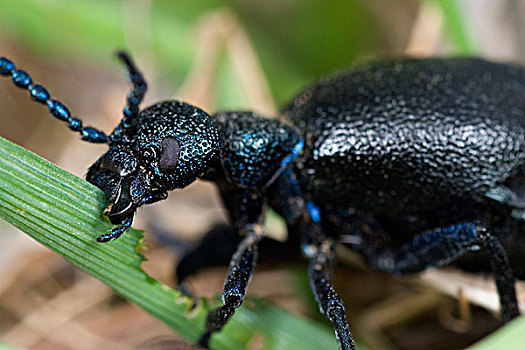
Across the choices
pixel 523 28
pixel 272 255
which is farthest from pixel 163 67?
pixel 523 28

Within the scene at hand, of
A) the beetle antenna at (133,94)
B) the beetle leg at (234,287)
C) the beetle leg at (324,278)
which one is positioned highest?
the beetle antenna at (133,94)

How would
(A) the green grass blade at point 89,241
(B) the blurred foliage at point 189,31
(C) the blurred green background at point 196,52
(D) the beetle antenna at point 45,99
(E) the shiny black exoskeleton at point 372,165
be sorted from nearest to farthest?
(A) the green grass blade at point 89,241
(D) the beetle antenna at point 45,99
(E) the shiny black exoskeleton at point 372,165
(C) the blurred green background at point 196,52
(B) the blurred foliage at point 189,31

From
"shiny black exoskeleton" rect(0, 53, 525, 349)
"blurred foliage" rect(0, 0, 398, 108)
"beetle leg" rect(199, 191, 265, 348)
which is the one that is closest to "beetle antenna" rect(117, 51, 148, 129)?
"shiny black exoskeleton" rect(0, 53, 525, 349)

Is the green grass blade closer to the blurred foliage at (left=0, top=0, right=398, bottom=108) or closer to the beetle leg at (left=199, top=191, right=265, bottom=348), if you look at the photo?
the beetle leg at (left=199, top=191, right=265, bottom=348)

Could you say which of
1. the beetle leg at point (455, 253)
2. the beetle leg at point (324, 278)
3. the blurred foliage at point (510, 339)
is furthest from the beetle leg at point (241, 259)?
the blurred foliage at point (510, 339)

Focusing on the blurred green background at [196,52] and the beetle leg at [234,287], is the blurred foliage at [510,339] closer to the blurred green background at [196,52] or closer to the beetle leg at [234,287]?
the beetle leg at [234,287]

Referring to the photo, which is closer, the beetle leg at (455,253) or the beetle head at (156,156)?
the beetle head at (156,156)

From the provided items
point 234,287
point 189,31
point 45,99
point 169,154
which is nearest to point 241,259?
point 234,287
